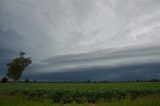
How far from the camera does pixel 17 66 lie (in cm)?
9619

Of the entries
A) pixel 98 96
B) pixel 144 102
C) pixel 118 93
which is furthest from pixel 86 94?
pixel 144 102

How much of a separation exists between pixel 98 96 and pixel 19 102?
63.0ft

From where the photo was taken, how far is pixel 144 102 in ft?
52.4

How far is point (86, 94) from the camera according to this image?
32.8 metres

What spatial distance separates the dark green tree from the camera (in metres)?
96.5

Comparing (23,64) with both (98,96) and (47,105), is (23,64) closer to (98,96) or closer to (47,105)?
(98,96)

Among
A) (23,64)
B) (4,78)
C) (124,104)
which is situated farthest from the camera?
(4,78)

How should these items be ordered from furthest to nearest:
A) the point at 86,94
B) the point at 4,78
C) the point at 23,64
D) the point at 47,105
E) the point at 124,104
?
the point at 4,78, the point at 23,64, the point at 86,94, the point at 124,104, the point at 47,105

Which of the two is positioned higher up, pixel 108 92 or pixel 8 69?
pixel 8 69

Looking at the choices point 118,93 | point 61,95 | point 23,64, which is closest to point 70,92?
point 61,95

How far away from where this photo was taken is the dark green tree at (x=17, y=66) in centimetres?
9650

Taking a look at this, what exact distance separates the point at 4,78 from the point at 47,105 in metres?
102

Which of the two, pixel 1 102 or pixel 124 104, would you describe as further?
pixel 124 104

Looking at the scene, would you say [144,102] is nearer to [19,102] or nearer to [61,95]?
[19,102]
